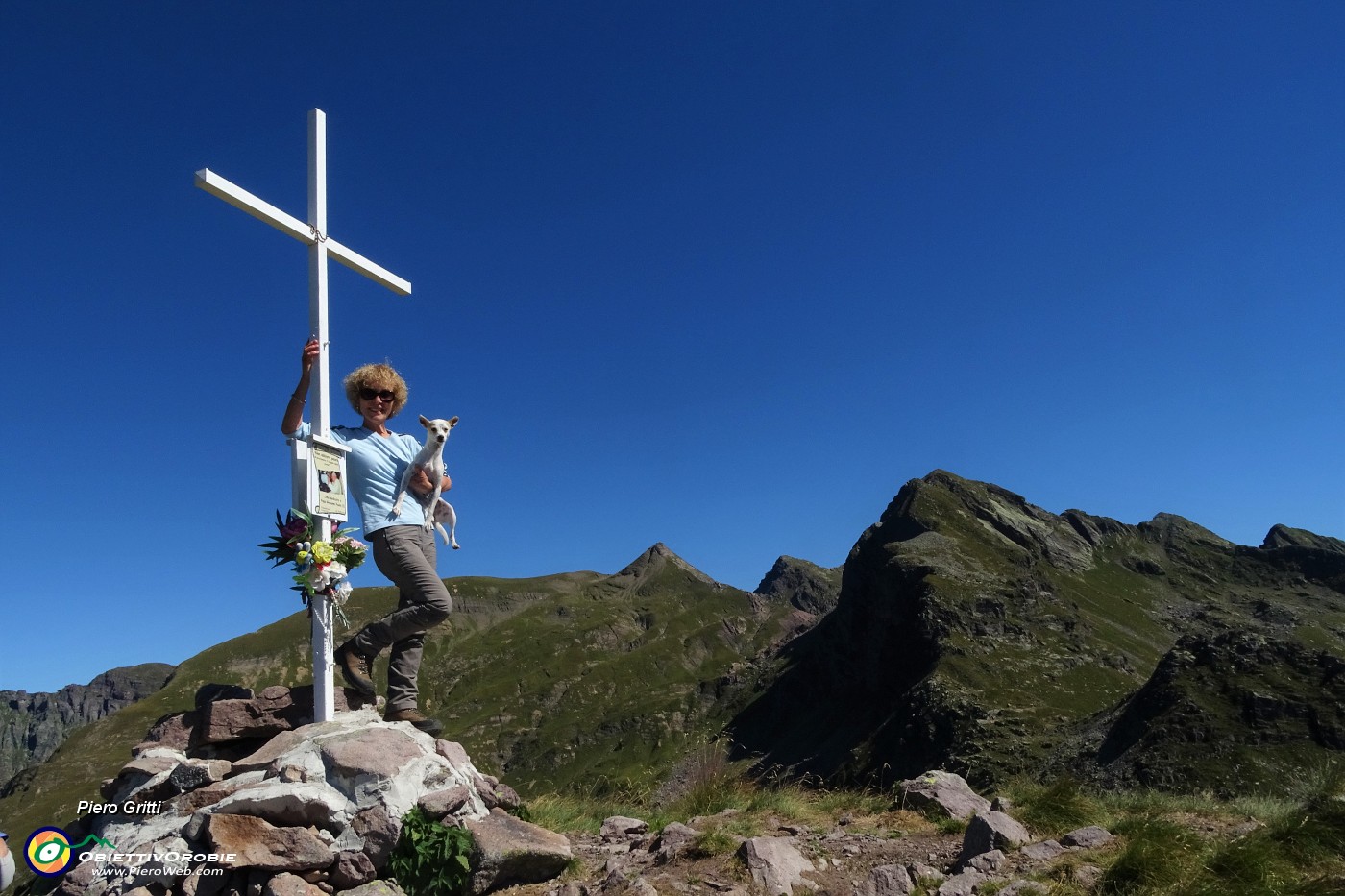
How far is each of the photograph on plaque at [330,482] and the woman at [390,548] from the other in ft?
0.91

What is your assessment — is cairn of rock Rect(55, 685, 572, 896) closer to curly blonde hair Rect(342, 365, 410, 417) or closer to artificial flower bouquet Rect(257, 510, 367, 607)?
artificial flower bouquet Rect(257, 510, 367, 607)

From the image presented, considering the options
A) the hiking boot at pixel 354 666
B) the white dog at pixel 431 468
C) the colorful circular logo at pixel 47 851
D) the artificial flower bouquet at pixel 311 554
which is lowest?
the colorful circular logo at pixel 47 851

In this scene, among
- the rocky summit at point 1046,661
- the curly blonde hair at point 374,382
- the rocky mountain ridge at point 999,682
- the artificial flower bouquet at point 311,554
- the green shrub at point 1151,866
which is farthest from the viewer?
the rocky mountain ridge at point 999,682

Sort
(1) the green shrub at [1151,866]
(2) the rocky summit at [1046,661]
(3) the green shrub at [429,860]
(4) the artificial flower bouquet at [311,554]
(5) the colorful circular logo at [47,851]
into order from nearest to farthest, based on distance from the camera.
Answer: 1. (5) the colorful circular logo at [47,851]
2. (1) the green shrub at [1151,866]
3. (3) the green shrub at [429,860]
4. (4) the artificial flower bouquet at [311,554]
5. (2) the rocky summit at [1046,661]

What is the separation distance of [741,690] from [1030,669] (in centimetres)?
9289

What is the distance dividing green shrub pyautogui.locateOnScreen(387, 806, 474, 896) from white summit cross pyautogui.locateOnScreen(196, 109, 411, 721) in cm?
199

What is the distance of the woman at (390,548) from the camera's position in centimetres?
809

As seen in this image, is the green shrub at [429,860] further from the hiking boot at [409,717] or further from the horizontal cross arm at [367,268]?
the horizontal cross arm at [367,268]

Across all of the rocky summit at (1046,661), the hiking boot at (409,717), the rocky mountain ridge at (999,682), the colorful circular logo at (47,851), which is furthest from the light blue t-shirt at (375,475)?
the rocky summit at (1046,661)

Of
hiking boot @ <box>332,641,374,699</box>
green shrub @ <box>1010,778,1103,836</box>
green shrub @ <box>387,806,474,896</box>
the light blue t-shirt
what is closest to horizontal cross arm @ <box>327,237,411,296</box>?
the light blue t-shirt

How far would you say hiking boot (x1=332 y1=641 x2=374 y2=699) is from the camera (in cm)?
823

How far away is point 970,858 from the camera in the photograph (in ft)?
22.2

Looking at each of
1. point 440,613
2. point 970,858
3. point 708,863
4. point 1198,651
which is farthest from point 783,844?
point 1198,651

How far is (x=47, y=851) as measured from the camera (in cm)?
538
